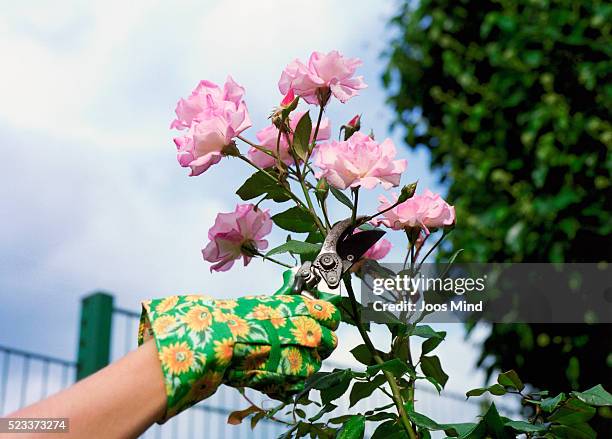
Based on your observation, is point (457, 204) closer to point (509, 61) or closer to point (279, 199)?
point (509, 61)

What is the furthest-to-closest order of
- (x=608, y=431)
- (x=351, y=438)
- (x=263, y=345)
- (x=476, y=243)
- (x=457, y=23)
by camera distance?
(x=457, y=23), (x=476, y=243), (x=608, y=431), (x=351, y=438), (x=263, y=345)

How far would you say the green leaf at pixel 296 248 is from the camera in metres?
1.22

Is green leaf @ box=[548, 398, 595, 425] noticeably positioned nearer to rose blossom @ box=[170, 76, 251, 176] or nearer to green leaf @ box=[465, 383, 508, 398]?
green leaf @ box=[465, 383, 508, 398]

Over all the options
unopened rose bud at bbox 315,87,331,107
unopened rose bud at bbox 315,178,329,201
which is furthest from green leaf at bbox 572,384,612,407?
unopened rose bud at bbox 315,87,331,107

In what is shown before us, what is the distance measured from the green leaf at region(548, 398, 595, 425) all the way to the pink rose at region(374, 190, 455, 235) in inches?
12.9

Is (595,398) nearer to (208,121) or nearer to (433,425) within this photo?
(433,425)

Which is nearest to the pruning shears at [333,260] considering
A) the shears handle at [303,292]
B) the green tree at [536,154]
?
the shears handle at [303,292]

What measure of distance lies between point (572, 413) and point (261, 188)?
580mm

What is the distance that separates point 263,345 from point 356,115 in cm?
45

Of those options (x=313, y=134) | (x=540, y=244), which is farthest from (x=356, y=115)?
(x=540, y=244)

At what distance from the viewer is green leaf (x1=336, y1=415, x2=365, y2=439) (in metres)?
1.15

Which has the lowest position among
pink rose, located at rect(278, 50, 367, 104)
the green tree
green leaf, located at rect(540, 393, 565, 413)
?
green leaf, located at rect(540, 393, 565, 413)

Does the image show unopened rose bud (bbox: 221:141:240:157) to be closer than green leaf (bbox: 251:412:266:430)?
Yes

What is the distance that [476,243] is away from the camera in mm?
4086
